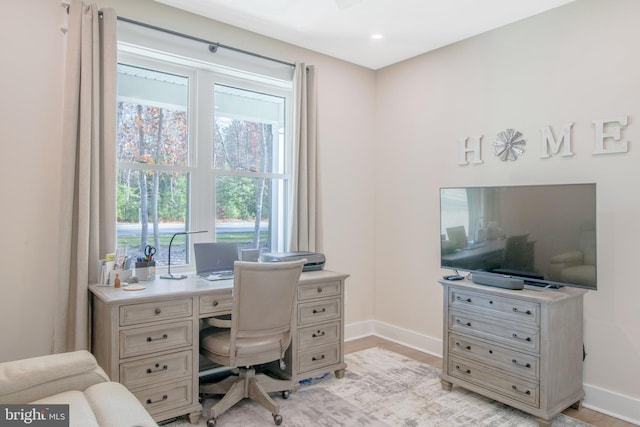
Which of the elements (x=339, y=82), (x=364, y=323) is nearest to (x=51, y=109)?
(x=339, y=82)

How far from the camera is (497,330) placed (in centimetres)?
268

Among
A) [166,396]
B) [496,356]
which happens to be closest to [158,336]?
[166,396]

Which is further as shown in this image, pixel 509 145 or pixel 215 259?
pixel 509 145

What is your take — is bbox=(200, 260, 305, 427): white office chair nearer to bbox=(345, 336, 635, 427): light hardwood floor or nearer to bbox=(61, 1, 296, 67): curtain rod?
bbox=(345, 336, 635, 427): light hardwood floor

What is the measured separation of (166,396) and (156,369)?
7.0 inches

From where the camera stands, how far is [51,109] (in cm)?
258

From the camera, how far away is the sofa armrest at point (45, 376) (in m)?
1.59

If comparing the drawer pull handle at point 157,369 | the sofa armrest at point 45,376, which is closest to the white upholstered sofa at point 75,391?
the sofa armrest at point 45,376

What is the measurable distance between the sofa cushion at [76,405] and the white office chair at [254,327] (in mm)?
895

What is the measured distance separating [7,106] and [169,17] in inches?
49.2

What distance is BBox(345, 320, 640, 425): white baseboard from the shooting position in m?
2.56

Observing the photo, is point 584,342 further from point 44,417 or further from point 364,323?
point 44,417

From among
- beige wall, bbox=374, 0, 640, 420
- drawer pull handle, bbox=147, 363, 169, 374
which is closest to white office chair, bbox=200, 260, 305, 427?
drawer pull handle, bbox=147, 363, 169, 374

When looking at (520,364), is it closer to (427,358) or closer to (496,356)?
(496,356)
